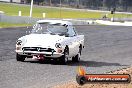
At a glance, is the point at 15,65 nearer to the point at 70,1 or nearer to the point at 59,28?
the point at 59,28

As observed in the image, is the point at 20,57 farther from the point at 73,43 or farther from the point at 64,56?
the point at 73,43

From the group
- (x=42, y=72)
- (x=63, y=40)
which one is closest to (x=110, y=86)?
(x=42, y=72)

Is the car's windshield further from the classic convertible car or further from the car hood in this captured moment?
the car hood

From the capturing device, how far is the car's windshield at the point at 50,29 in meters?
15.0

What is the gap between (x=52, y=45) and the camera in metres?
13.9

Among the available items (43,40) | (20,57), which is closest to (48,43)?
(43,40)

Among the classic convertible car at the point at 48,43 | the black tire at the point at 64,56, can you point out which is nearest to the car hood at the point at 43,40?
the classic convertible car at the point at 48,43

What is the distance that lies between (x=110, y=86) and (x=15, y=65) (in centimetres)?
460

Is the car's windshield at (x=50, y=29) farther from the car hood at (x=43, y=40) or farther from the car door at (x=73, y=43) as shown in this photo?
the car hood at (x=43, y=40)

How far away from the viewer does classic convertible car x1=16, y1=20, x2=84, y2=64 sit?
13.9 m

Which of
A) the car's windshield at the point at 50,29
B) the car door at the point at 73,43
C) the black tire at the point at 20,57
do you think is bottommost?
the black tire at the point at 20,57

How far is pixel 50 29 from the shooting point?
1503 cm

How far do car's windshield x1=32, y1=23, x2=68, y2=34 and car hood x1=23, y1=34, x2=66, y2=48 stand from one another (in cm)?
47

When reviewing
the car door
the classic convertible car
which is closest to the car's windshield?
the classic convertible car
